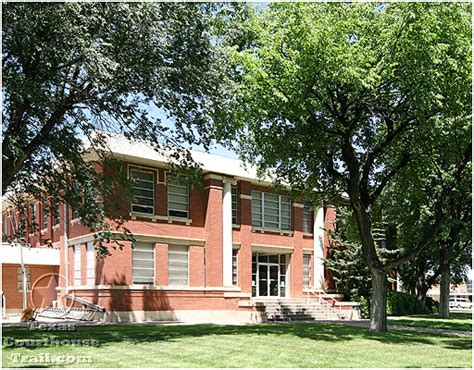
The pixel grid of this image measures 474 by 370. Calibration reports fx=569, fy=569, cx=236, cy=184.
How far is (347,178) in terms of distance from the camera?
21.1 metres

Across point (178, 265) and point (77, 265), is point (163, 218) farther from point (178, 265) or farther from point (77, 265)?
point (77, 265)

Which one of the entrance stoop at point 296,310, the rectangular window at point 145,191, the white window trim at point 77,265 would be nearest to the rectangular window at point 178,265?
the rectangular window at point 145,191

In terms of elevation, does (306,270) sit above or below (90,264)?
below

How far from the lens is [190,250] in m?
28.2

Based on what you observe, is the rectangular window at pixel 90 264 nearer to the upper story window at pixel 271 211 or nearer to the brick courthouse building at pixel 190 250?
the brick courthouse building at pixel 190 250

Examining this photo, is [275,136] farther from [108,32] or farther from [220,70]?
[108,32]

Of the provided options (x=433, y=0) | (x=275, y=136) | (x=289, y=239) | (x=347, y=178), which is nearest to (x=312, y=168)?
(x=347, y=178)

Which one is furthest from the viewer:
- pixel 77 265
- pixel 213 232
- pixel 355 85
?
pixel 213 232

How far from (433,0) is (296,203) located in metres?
19.4

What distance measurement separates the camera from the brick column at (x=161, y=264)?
2689 cm

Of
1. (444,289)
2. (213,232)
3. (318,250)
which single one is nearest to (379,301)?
(213,232)

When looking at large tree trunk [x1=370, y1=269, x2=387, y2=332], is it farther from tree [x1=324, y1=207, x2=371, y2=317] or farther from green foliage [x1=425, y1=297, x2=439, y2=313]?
green foliage [x1=425, y1=297, x2=439, y2=313]

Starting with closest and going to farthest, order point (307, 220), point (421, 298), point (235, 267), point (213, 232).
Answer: point (213, 232) < point (235, 267) < point (307, 220) < point (421, 298)

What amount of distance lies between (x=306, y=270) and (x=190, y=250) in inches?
356
